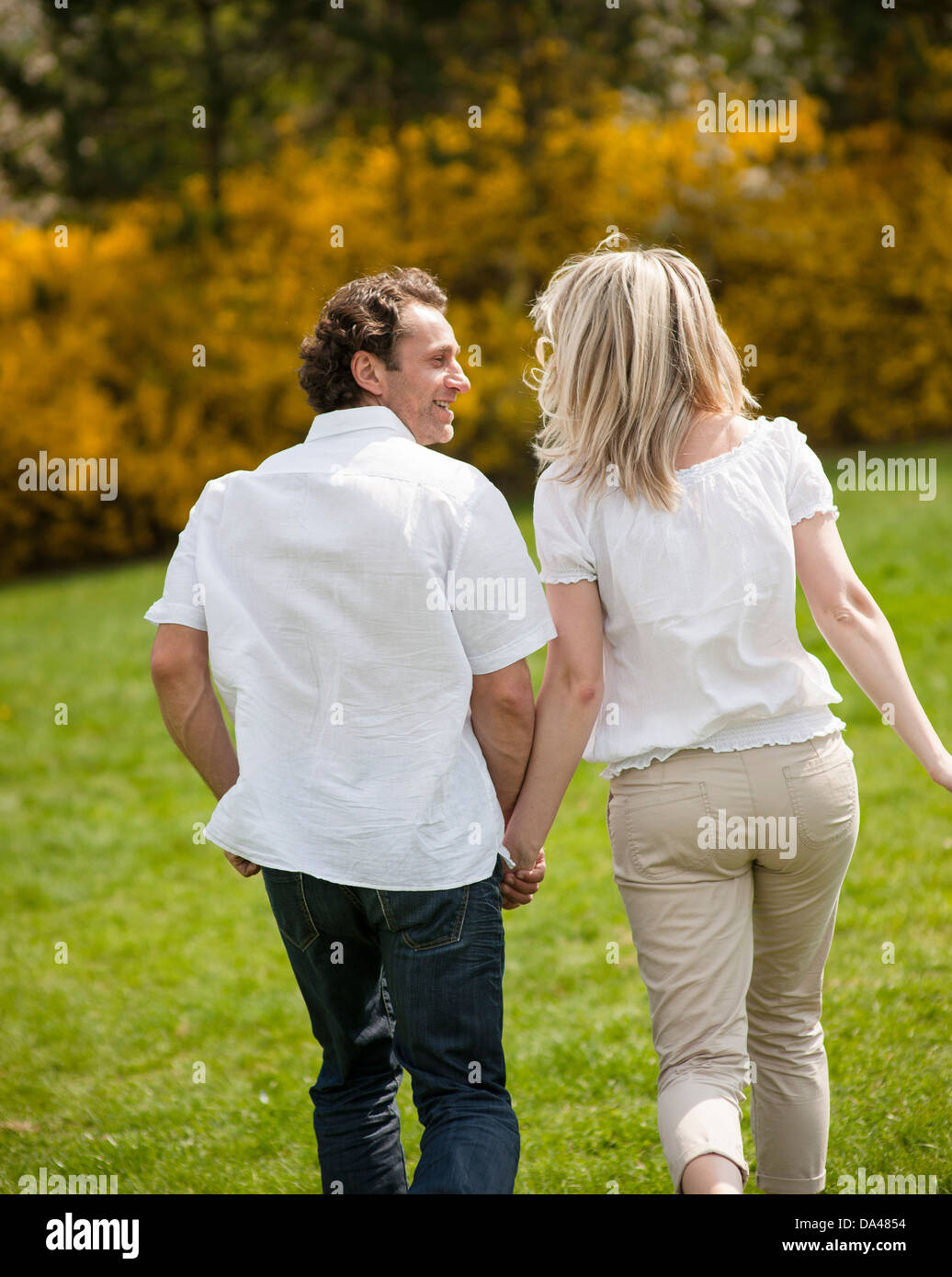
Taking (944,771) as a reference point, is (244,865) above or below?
below

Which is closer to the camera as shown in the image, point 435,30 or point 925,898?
point 925,898

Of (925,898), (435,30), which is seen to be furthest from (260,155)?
(925,898)

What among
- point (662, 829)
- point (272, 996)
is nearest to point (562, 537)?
point (662, 829)

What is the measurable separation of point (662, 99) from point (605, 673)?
1353 cm

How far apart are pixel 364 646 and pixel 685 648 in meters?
0.57

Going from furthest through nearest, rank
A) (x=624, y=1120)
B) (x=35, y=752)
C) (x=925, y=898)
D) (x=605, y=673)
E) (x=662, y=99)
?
(x=662, y=99), (x=35, y=752), (x=925, y=898), (x=624, y=1120), (x=605, y=673)

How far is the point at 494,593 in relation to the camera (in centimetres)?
210

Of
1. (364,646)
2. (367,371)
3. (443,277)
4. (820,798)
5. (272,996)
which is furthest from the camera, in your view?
(443,277)

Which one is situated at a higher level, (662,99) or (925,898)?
(662,99)

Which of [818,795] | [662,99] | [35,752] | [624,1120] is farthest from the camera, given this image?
[662,99]

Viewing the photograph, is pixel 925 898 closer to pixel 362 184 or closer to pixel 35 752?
pixel 35 752

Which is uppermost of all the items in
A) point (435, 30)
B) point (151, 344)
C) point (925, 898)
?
point (435, 30)

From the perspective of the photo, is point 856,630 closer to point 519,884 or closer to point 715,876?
point 715,876
